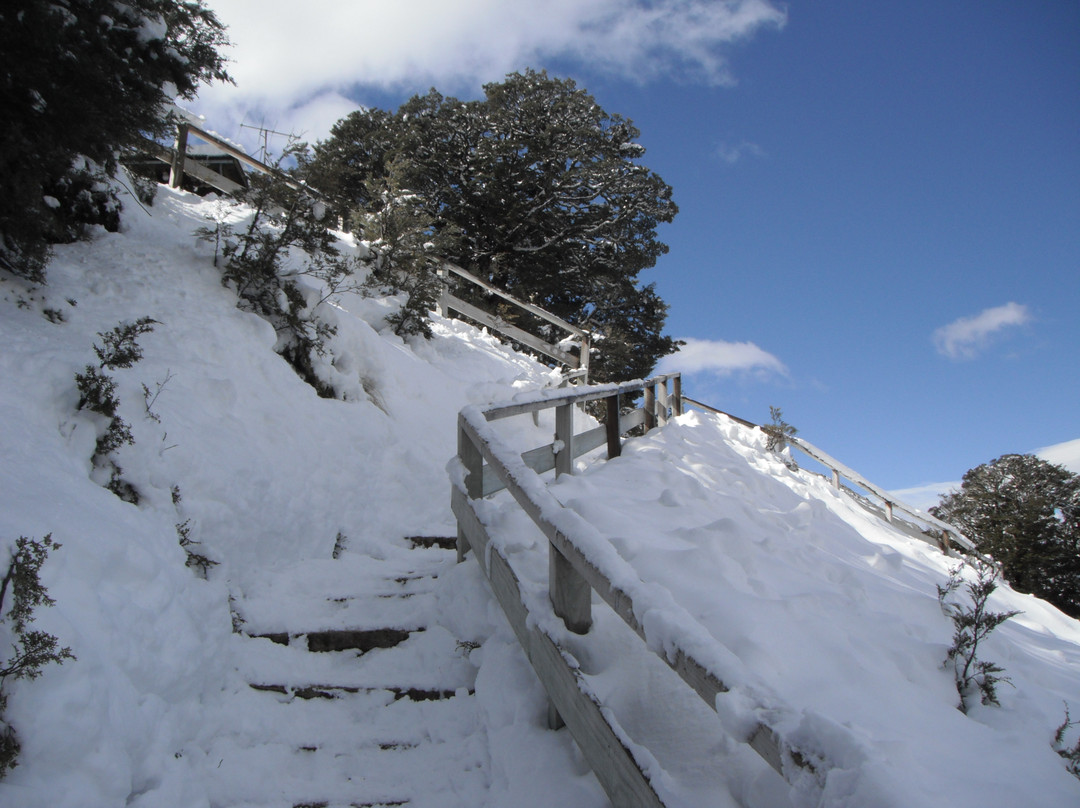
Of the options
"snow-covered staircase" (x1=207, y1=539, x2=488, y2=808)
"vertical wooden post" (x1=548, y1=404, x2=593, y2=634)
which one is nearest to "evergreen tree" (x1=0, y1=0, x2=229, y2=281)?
"snow-covered staircase" (x1=207, y1=539, x2=488, y2=808)

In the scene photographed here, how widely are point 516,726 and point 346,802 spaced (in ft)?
2.61

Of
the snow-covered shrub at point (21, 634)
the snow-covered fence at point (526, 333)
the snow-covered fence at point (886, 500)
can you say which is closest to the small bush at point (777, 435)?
the snow-covered fence at point (886, 500)

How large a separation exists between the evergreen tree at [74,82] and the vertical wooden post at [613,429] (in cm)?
519

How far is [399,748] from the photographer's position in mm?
2941

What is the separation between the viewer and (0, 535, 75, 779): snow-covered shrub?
216 cm

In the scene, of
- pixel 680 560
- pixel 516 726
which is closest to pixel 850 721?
pixel 680 560

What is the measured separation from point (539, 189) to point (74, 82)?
46.4ft

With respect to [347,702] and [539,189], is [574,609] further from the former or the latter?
[539,189]

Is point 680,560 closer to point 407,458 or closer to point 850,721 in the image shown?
point 850,721

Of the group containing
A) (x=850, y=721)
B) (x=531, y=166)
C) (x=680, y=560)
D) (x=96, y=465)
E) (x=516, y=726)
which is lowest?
(x=516, y=726)

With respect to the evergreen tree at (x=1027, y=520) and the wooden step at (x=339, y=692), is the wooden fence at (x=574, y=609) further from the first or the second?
the evergreen tree at (x=1027, y=520)

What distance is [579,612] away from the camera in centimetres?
264

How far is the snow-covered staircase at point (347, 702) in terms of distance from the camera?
2670mm

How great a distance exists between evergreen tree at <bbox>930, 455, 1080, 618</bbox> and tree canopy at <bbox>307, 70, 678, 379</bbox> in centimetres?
941
